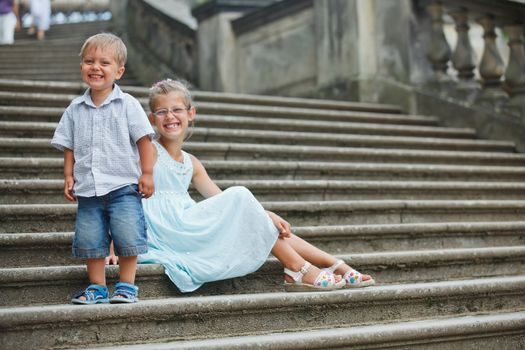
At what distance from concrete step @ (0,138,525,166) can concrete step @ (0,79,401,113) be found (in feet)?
3.97

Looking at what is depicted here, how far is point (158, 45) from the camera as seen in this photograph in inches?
428

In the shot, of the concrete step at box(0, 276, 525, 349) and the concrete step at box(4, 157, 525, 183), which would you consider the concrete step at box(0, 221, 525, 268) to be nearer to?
the concrete step at box(0, 276, 525, 349)

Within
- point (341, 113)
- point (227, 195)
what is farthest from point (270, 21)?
point (227, 195)

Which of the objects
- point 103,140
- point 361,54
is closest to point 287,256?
point 103,140

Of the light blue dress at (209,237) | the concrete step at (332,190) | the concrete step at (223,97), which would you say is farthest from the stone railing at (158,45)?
the light blue dress at (209,237)

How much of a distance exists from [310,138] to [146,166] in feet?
9.64

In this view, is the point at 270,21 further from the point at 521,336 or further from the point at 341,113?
the point at 521,336

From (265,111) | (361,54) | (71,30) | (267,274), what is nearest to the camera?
(267,274)

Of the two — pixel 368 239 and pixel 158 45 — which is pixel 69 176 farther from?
pixel 158 45

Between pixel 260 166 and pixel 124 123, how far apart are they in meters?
2.00

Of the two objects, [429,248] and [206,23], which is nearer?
[429,248]

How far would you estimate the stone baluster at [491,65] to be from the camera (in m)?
7.02

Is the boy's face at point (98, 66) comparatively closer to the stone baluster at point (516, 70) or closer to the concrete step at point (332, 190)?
the concrete step at point (332, 190)

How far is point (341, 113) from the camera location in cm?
705
